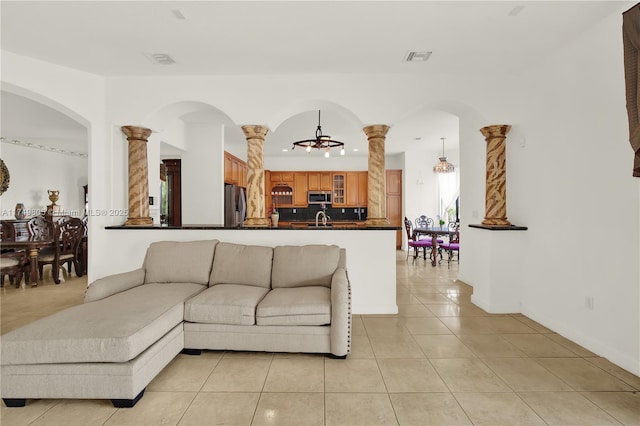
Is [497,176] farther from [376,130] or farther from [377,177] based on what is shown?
[376,130]

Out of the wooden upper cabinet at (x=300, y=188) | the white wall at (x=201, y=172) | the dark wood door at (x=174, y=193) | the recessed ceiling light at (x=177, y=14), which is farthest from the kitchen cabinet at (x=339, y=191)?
the recessed ceiling light at (x=177, y=14)

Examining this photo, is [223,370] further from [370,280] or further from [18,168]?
[18,168]

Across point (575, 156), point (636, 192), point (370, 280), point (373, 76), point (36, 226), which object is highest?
point (373, 76)

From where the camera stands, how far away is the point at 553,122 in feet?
11.3

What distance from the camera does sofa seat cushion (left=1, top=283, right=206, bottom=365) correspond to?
2.08m

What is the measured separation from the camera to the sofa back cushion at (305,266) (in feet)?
10.8

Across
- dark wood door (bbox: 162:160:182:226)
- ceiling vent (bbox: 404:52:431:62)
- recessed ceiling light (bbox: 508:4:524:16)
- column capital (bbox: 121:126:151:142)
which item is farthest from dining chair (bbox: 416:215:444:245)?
column capital (bbox: 121:126:151:142)

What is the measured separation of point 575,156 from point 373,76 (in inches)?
88.2

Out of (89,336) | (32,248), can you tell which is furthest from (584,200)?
(32,248)

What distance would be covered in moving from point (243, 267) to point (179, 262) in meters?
0.68

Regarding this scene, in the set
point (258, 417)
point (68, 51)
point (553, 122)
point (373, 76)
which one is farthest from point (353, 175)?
point (258, 417)

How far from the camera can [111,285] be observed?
9.95 feet

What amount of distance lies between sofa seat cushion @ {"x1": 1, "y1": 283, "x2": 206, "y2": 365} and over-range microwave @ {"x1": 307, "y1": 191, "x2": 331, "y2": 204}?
712 cm

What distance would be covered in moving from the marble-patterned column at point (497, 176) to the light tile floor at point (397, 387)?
1303 mm
